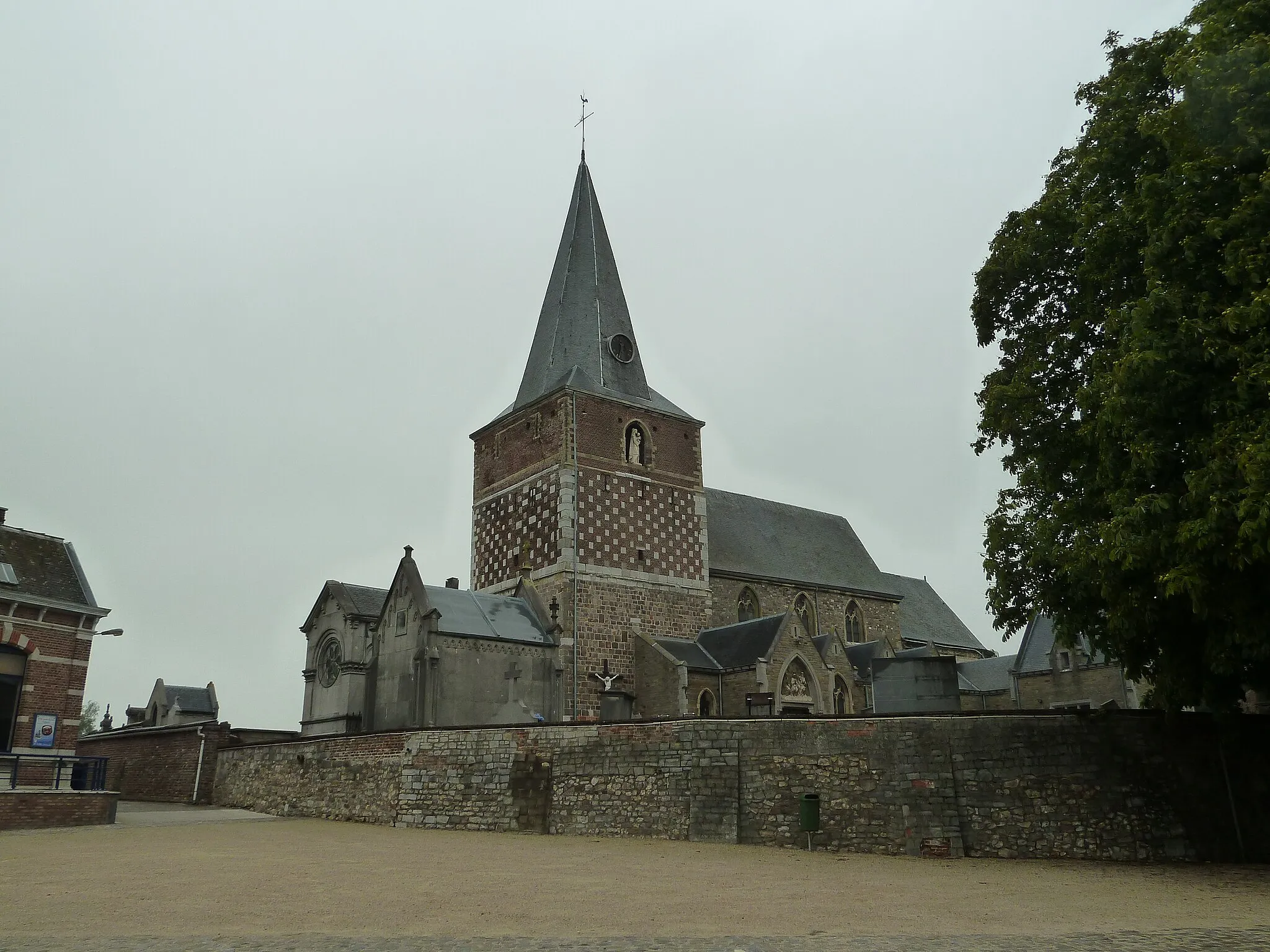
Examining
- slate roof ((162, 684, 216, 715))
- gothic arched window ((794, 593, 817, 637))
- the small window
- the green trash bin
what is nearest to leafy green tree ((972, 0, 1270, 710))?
the green trash bin

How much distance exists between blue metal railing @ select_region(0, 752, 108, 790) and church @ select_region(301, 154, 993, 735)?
7.57 metres

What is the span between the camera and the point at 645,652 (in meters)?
33.3

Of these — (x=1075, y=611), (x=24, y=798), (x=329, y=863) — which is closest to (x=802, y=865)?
(x=1075, y=611)

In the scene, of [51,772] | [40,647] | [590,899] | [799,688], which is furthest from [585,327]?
[590,899]

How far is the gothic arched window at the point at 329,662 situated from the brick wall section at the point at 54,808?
11.4 metres

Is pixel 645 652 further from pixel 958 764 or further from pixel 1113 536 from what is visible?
pixel 1113 536

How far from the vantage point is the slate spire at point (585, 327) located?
3753cm

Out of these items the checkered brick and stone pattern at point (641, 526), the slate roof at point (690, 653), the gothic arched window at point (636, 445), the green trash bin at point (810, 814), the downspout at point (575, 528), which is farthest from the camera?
the gothic arched window at point (636, 445)

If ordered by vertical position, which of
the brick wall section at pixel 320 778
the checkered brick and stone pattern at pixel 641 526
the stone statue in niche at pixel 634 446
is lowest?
the brick wall section at pixel 320 778

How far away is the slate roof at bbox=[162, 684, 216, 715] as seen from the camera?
5328cm

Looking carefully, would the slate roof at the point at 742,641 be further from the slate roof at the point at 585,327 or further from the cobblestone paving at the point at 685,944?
the cobblestone paving at the point at 685,944

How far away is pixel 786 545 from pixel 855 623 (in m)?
4.57

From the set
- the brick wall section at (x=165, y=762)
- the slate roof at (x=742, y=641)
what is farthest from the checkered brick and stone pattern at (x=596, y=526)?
the brick wall section at (x=165, y=762)

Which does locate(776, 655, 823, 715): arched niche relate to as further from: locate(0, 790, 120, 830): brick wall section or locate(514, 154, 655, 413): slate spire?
locate(0, 790, 120, 830): brick wall section
